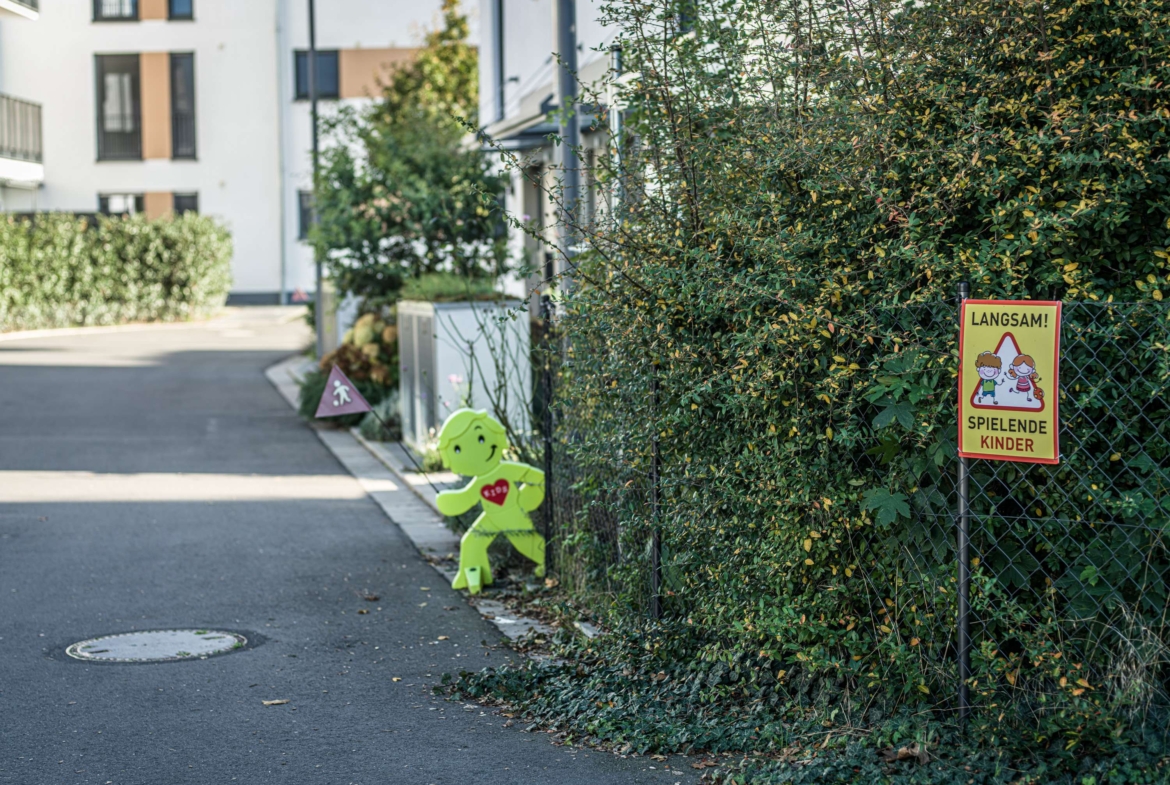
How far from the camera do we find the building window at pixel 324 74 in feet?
143

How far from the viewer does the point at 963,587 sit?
4570mm

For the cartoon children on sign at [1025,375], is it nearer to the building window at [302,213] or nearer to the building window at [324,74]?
the building window at [302,213]

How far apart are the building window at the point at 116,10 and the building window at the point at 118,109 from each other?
122 centimetres

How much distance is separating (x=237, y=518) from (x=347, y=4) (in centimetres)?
3600

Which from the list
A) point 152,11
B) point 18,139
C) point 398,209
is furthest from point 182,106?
point 398,209

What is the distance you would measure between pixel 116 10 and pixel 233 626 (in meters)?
41.3

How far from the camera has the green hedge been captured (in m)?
33.4

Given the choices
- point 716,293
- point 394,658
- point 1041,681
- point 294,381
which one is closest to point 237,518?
point 394,658

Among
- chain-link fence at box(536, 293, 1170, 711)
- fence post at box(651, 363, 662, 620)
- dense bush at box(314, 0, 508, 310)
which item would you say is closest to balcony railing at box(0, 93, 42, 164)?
dense bush at box(314, 0, 508, 310)

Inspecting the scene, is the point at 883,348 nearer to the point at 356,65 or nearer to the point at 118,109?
the point at 356,65

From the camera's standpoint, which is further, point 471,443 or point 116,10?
point 116,10

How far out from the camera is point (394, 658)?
6.53m

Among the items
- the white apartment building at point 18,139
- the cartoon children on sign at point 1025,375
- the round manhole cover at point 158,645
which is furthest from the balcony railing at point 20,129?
the cartoon children on sign at point 1025,375

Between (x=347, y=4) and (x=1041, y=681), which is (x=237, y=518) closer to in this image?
(x=1041, y=681)
